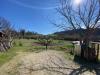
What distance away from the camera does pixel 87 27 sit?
16.5 meters

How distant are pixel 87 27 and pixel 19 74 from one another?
28.0ft

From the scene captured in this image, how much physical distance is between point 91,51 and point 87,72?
180 inches

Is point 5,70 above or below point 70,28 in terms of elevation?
below

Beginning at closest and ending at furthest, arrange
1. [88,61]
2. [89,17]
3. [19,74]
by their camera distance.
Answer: [19,74]
[88,61]
[89,17]

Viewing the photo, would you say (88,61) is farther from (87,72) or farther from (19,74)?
(19,74)

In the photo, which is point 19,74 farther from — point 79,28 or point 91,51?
point 79,28

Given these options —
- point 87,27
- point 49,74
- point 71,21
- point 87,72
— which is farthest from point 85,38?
point 49,74

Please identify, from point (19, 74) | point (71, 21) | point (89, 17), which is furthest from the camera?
point (71, 21)

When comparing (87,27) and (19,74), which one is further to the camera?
(87,27)

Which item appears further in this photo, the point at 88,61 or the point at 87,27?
the point at 87,27

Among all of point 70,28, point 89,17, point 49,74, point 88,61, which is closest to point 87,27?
point 89,17

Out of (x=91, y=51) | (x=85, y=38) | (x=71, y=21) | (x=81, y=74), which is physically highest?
(x=71, y=21)

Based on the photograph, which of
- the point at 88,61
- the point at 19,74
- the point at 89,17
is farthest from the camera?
the point at 89,17

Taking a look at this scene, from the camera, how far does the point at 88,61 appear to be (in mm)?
14906
